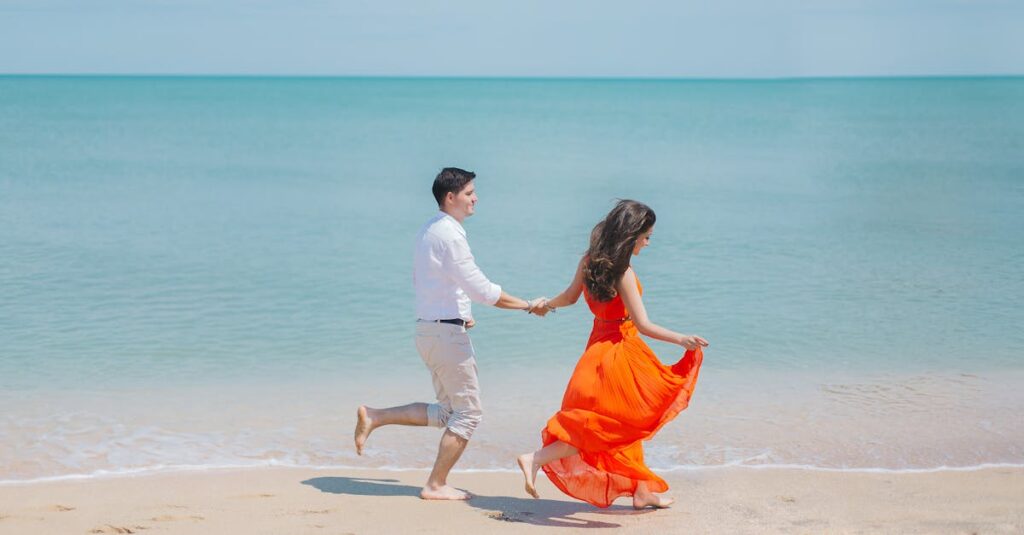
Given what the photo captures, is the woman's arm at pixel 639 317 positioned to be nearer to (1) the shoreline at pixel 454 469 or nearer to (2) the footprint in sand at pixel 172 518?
(1) the shoreline at pixel 454 469

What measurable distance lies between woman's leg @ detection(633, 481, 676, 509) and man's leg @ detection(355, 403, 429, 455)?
1090 millimetres

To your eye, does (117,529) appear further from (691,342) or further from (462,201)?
(691,342)

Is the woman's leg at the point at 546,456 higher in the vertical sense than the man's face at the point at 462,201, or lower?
lower

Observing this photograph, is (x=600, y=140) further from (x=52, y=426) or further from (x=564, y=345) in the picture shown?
(x=52, y=426)

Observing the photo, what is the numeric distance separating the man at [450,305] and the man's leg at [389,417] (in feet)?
0.27

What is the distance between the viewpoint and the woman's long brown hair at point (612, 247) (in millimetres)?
5012

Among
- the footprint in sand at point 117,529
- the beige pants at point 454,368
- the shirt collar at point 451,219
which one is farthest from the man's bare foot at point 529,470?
the footprint in sand at point 117,529

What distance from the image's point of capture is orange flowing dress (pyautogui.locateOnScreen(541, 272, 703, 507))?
4.96 metres

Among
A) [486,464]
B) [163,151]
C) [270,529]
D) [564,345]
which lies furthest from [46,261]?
[163,151]

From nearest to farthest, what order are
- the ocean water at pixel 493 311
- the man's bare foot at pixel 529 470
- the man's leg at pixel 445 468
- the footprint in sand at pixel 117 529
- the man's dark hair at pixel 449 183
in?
1. the footprint in sand at pixel 117 529
2. the man's bare foot at pixel 529 470
3. the man's dark hair at pixel 449 183
4. the man's leg at pixel 445 468
5. the ocean water at pixel 493 311

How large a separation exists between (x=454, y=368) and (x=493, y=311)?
518 centimetres

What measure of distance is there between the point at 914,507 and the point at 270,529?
3088 millimetres

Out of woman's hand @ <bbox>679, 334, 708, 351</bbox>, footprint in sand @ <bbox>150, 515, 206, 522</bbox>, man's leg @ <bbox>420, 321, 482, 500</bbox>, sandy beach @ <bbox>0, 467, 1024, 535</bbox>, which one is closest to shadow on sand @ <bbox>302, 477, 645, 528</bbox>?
sandy beach @ <bbox>0, 467, 1024, 535</bbox>

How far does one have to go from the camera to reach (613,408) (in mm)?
4953
